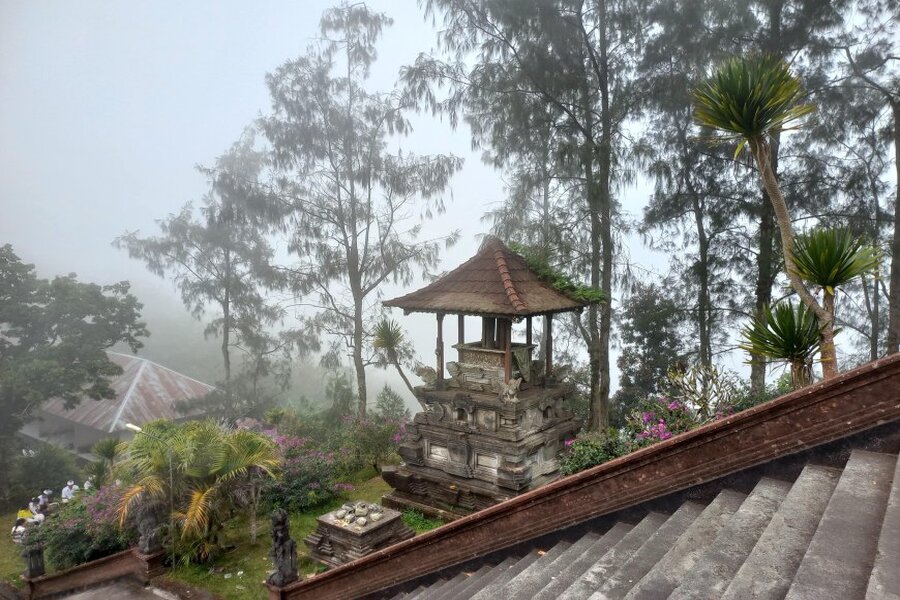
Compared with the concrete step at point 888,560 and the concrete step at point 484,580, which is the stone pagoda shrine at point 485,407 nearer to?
the concrete step at point 484,580

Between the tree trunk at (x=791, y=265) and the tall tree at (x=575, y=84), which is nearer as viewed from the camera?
the tree trunk at (x=791, y=265)

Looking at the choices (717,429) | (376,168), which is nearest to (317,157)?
(376,168)

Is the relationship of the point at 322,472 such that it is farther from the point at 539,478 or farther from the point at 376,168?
the point at 376,168

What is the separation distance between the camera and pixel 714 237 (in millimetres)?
12109

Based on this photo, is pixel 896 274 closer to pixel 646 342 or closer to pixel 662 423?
pixel 646 342

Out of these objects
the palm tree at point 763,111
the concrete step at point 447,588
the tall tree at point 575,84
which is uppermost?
the tall tree at point 575,84

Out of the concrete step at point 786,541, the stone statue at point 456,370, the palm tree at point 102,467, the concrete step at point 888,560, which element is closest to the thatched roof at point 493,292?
the stone statue at point 456,370

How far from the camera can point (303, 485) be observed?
10211 mm

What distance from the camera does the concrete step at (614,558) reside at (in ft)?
8.16

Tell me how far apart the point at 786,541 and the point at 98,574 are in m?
9.84

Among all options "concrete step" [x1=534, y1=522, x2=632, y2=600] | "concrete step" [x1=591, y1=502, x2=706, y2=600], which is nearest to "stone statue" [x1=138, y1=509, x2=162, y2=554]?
"concrete step" [x1=534, y1=522, x2=632, y2=600]

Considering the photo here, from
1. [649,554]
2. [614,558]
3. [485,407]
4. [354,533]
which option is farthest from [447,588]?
[485,407]

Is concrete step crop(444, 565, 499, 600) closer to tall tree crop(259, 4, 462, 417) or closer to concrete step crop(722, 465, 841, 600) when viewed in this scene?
concrete step crop(722, 465, 841, 600)

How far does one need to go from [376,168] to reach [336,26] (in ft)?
15.5
